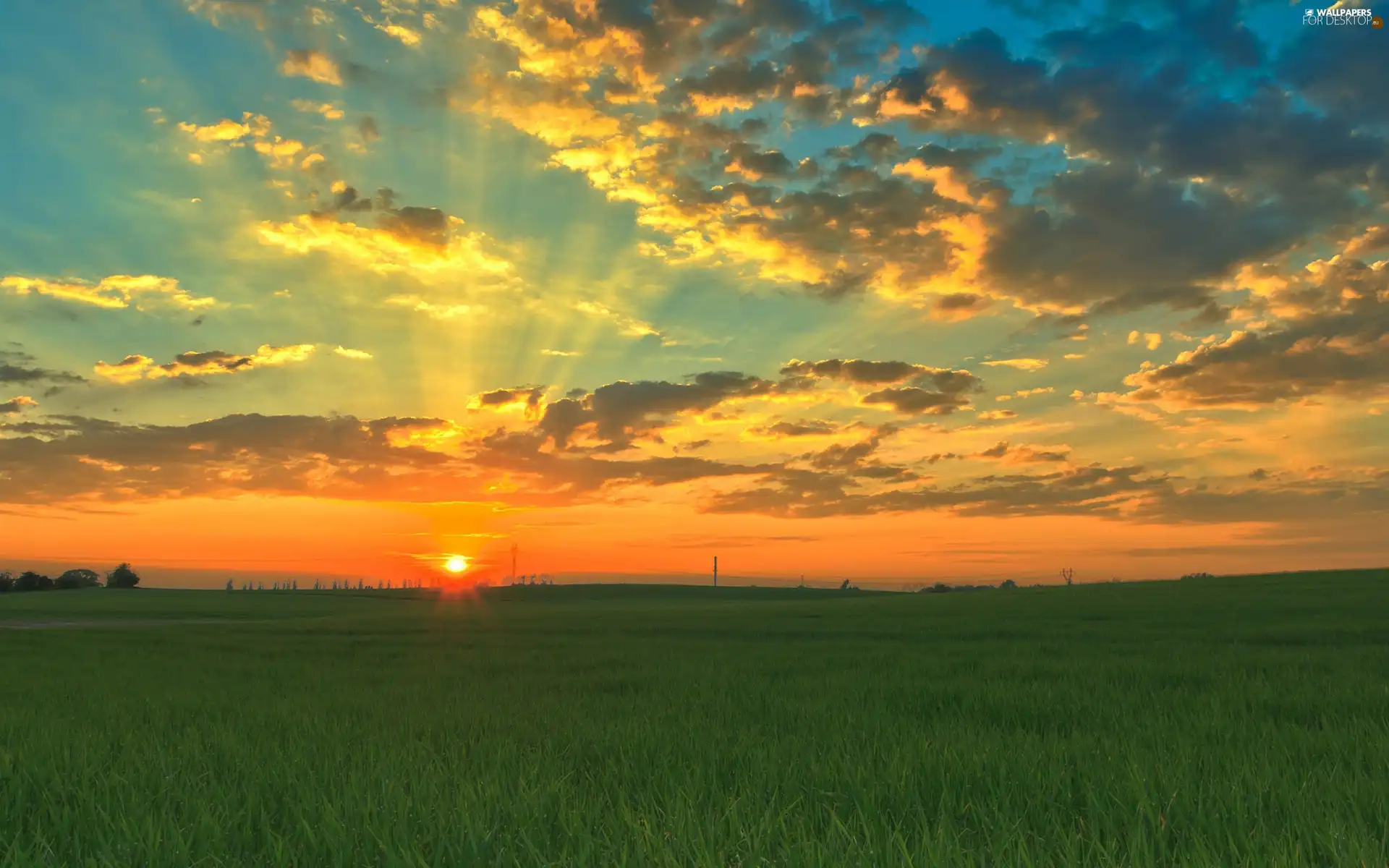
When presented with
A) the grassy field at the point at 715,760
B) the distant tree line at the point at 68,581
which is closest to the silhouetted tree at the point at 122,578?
the distant tree line at the point at 68,581

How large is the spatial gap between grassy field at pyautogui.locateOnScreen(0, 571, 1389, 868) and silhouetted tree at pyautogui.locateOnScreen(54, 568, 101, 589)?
123797 millimetres

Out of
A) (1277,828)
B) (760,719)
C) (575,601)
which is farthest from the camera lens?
(575,601)

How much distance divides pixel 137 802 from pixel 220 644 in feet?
84.3

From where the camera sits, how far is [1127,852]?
181 inches

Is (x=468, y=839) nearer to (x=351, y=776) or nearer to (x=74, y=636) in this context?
(x=351, y=776)

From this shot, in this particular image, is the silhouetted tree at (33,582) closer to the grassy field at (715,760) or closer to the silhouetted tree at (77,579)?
the silhouetted tree at (77,579)

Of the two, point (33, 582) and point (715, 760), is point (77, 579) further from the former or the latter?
point (715, 760)

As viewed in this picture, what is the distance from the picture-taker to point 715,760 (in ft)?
23.8

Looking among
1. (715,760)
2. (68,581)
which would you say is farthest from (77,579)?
(715,760)

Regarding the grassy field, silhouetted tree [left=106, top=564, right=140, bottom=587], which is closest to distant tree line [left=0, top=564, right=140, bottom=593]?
silhouetted tree [left=106, top=564, right=140, bottom=587]

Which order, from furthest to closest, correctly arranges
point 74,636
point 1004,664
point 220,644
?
point 74,636, point 220,644, point 1004,664

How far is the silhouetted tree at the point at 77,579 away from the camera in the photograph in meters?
120

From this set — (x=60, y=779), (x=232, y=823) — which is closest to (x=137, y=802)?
(x=232, y=823)

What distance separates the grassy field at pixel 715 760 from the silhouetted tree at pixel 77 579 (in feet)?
406
